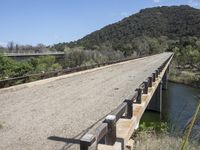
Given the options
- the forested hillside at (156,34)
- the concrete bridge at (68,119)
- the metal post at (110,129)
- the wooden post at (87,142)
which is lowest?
the concrete bridge at (68,119)

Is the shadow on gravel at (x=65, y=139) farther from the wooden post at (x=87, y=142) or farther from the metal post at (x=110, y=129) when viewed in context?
the wooden post at (x=87, y=142)

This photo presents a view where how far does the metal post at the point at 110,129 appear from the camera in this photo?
521 centimetres

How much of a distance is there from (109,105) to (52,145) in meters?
5.15

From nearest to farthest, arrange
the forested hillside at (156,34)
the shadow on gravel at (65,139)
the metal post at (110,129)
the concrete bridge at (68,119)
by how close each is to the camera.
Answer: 1. the metal post at (110,129)
2. the concrete bridge at (68,119)
3. the shadow on gravel at (65,139)
4. the forested hillside at (156,34)

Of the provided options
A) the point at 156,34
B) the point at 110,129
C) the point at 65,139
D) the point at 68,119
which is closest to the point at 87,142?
the point at 110,129

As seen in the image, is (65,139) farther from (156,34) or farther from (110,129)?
(156,34)

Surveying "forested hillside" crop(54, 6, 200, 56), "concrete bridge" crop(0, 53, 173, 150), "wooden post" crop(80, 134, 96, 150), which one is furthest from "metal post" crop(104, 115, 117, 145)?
"forested hillside" crop(54, 6, 200, 56)

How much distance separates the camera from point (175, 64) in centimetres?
9606

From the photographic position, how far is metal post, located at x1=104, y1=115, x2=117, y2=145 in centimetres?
521

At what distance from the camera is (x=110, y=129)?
5.39 m

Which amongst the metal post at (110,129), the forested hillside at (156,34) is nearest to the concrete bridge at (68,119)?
the metal post at (110,129)

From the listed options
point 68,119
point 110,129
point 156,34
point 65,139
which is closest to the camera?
point 110,129

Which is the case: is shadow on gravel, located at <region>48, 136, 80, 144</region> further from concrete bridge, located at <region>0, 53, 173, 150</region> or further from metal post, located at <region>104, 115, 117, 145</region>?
metal post, located at <region>104, 115, 117, 145</region>

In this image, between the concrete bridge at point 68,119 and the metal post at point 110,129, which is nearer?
the metal post at point 110,129
